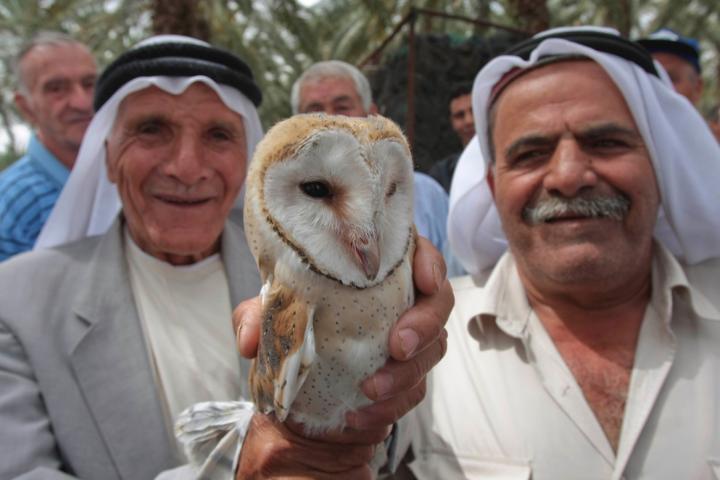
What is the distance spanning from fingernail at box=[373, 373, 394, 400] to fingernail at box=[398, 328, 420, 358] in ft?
0.23

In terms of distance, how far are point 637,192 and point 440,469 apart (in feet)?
3.45

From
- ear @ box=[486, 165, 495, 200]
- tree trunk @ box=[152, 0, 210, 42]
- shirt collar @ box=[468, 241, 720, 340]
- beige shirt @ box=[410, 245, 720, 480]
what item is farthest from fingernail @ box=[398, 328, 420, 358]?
tree trunk @ box=[152, 0, 210, 42]

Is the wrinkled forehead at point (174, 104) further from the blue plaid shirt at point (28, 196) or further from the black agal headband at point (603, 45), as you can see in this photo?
the blue plaid shirt at point (28, 196)

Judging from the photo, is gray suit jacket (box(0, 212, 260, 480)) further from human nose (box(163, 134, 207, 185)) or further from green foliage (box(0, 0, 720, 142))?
green foliage (box(0, 0, 720, 142))

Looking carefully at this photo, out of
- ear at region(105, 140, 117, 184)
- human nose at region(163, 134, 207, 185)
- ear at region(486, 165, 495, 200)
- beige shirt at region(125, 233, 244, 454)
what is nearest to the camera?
beige shirt at region(125, 233, 244, 454)

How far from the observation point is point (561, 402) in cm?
176

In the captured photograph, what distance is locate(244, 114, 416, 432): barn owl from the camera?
114cm

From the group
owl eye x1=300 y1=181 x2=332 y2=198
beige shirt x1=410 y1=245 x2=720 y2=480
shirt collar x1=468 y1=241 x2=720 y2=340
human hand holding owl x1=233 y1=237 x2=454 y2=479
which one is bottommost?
beige shirt x1=410 y1=245 x2=720 y2=480

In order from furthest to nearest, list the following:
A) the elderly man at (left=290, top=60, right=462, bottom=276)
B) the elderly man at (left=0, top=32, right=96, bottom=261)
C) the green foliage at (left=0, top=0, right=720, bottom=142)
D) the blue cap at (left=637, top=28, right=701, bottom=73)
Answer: the green foliage at (left=0, top=0, right=720, bottom=142) → the blue cap at (left=637, top=28, right=701, bottom=73) → the elderly man at (left=290, top=60, right=462, bottom=276) → the elderly man at (left=0, top=32, right=96, bottom=261)

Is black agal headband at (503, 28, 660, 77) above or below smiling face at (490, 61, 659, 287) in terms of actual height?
above

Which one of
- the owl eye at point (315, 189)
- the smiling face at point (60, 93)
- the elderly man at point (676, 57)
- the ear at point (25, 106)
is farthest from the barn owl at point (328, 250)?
the elderly man at point (676, 57)

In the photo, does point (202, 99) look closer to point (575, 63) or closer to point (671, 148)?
point (575, 63)

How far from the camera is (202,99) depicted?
2096 millimetres

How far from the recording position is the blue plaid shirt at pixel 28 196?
3.00 metres
